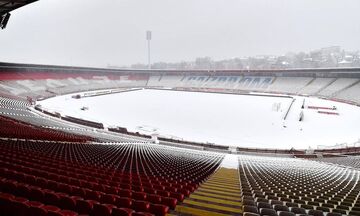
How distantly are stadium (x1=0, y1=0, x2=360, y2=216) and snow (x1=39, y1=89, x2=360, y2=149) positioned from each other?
19 centimetres

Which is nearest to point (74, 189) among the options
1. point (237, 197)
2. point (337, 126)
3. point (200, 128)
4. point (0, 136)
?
point (237, 197)

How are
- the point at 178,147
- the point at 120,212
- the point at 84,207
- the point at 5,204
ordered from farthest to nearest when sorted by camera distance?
1. the point at 178,147
2. the point at 84,207
3. the point at 120,212
4. the point at 5,204

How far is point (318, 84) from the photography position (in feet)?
194

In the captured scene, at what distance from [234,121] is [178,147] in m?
12.1

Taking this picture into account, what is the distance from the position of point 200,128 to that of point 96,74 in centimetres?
5701

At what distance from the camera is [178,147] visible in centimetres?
2589

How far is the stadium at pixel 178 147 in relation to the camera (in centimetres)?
591

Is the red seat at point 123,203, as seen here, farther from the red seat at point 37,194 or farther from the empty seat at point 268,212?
the empty seat at point 268,212

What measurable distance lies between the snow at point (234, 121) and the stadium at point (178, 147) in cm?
19

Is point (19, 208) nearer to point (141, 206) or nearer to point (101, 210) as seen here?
point (101, 210)

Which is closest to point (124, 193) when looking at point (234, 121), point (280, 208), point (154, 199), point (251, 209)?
point (154, 199)

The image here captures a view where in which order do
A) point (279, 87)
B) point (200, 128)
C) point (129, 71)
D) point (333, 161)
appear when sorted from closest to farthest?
point (333, 161)
point (200, 128)
point (279, 87)
point (129, 71)

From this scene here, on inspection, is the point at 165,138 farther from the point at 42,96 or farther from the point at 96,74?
the point at 96,74

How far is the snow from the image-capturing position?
2898 cm
